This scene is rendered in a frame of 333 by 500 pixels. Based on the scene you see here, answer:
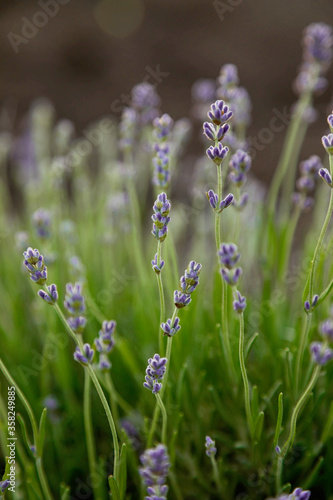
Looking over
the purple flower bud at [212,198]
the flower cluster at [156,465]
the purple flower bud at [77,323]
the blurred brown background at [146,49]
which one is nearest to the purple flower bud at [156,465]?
the flower cluster at [156,465]

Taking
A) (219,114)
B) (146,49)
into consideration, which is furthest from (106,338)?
(146,49)

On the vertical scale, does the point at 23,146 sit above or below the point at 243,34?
below

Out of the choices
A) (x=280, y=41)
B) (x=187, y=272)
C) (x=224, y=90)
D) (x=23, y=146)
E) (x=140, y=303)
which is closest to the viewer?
(x=187, y=272)

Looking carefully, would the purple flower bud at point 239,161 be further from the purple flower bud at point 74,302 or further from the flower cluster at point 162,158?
the purple flower bud at point 74,302

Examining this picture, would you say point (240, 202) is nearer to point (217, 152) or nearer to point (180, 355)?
point (217, 152)

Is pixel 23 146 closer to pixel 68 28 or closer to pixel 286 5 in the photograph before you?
pixel 68 28

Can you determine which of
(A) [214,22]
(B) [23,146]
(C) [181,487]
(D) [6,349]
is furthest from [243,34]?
(C) [181,487]
